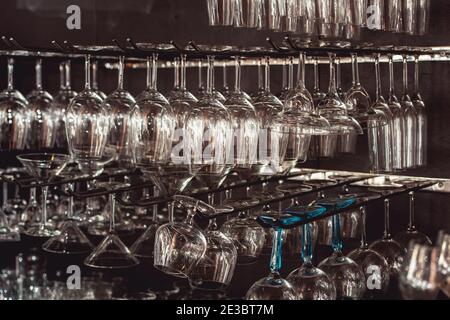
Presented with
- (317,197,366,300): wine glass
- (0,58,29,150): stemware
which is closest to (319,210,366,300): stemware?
(317,197,366,300): wine glass

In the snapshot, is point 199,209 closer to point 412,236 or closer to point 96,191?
point 96,191

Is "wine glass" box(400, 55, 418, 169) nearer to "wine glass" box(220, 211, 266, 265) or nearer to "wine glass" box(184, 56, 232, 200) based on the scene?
"wine glass" box(220, 211, 266, 265)

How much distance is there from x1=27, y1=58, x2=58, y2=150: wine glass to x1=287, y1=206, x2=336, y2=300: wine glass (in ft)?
3.25

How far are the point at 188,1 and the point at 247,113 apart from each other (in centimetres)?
141

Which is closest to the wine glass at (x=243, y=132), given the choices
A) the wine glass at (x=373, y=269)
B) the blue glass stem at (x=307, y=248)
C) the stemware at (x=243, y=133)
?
the stemware at (x=243, y=133)

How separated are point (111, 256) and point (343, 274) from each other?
0.75 meters

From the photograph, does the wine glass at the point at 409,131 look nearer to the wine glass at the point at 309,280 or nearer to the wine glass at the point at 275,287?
the wine glass at the point at 309,280

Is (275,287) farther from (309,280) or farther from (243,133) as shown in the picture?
(243,133)

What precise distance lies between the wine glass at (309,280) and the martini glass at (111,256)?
711 mm

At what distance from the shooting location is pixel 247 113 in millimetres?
2135

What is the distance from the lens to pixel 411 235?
99.4 inches

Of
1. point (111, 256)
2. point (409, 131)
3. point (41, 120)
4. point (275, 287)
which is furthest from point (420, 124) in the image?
point (41, 120)
